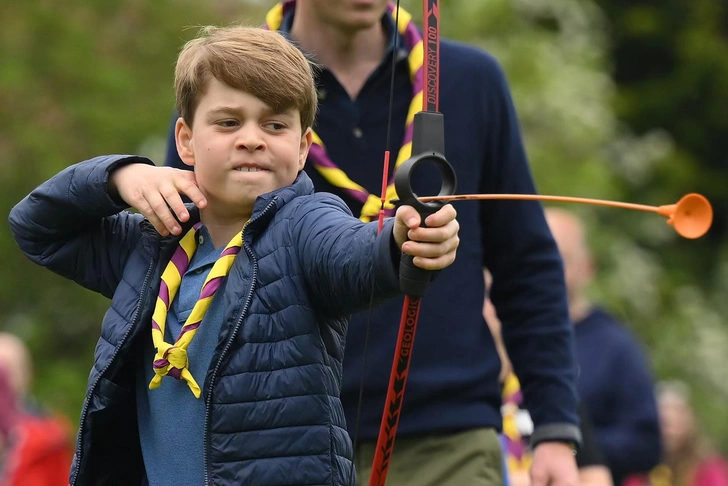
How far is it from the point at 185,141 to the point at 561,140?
14.9 meters

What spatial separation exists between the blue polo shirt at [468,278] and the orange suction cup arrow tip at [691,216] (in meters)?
1.29

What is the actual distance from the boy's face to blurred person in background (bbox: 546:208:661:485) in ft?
13.8

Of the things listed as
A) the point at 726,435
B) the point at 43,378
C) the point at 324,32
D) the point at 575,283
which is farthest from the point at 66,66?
the point at 726,435

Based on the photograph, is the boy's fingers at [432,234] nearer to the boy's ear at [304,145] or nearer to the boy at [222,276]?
the boy at [222,276]

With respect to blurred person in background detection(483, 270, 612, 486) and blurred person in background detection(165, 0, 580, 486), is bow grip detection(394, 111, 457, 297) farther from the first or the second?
blurred person in background detection(483, 270, 612, 486)

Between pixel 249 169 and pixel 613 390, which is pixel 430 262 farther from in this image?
pixel 613 390

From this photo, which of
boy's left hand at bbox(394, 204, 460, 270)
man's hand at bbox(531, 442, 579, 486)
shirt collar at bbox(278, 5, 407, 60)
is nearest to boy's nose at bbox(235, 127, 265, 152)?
boy's left hand at bbox(394, 204, 460, 270)

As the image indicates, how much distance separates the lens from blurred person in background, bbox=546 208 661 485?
748 centimetres

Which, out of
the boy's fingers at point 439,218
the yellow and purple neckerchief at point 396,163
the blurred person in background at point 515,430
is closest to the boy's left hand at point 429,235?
the boy's fingers at point 439,218

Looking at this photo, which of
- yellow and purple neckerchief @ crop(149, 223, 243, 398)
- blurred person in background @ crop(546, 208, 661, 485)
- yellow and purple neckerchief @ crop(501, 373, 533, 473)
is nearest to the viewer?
yellow and purple neckerchief @ crop(149, 223, 243, 398)

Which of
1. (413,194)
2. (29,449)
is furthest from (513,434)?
(413,194)

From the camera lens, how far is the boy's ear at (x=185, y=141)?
3.51m

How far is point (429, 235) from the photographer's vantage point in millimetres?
2840

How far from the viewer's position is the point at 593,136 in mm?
18609
